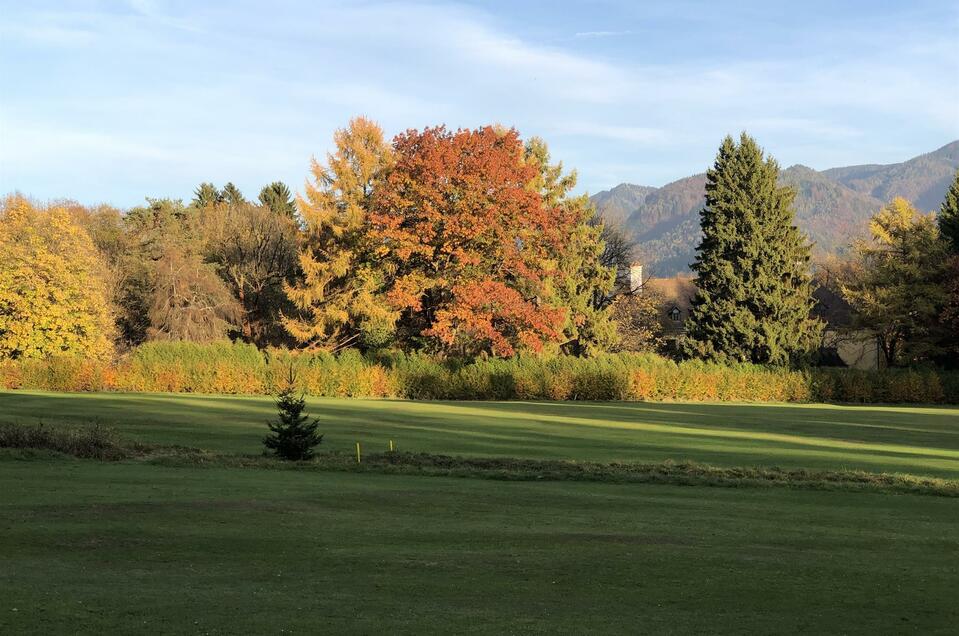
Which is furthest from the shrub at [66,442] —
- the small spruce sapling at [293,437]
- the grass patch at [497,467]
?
the small spruce sapling at [293,437]

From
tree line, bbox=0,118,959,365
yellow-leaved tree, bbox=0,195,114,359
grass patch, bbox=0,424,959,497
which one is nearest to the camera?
grass patch, bbox=0,424,959,497

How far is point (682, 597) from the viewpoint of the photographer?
326 inches

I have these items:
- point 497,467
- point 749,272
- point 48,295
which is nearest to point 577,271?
point 749,272

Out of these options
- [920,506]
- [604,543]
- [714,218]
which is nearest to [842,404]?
[714,218]

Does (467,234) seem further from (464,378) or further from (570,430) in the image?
(570,430)

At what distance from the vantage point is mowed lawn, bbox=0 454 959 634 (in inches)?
287

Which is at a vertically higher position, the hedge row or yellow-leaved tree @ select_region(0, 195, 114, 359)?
yellow-leaved tree @ select_region(0, 195, 114, 359)

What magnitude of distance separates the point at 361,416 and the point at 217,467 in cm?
1572

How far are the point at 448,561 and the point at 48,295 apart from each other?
49466 millimetres

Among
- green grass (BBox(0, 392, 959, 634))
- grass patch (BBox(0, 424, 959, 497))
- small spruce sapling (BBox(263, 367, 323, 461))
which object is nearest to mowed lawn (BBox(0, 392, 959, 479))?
grass patch (BBox(0, 424, 959, 497))

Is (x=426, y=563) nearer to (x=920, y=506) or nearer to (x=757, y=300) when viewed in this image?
(x=920, y=506)

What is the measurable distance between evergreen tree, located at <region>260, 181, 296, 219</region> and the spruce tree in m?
36.3

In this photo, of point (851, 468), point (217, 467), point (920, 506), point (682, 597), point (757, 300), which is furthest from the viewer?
point (757, 300)

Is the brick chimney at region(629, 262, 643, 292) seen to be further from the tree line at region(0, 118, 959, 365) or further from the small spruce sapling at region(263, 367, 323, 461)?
the small spruce sapling at region(263, 367, 323, 461)
